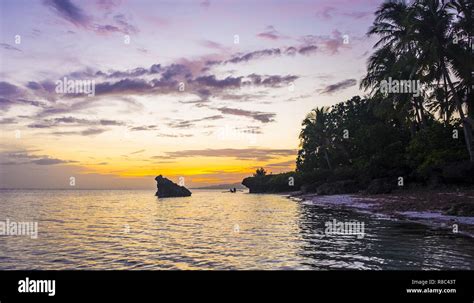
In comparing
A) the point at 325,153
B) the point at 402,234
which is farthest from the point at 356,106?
the point at 402,234

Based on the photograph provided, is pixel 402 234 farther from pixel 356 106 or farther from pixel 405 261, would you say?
pixel 356 106

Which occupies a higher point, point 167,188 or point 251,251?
point 251,251

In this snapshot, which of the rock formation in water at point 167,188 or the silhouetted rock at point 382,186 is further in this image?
the rock formation in water at point 167,188

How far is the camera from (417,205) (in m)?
23.5

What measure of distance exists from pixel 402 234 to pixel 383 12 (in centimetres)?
2816

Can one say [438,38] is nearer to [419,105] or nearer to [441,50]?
[441,50]
